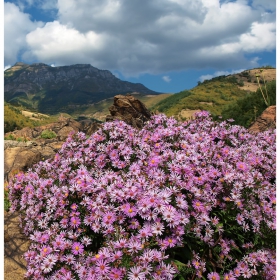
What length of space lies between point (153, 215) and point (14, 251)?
2.88m

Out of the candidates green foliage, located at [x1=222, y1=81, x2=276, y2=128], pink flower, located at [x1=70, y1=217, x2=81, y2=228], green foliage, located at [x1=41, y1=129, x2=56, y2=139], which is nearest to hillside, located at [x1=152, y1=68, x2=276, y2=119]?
green foliage, located at [x1=222, y1=81, x2=276, y2=128]

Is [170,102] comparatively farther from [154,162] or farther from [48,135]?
[154,162]

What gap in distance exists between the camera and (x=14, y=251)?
15.0 ft

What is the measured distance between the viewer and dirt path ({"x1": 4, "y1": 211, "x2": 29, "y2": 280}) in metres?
4.19

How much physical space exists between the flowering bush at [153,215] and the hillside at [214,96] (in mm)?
26676

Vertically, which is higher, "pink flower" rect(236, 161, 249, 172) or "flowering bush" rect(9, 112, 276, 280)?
"pink flower" rect(236, 161, 249, 172)

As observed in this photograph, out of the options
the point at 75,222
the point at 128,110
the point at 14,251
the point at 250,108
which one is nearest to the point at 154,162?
the point at 75,222

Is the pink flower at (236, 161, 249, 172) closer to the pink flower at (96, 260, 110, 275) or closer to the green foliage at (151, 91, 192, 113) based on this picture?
the pink flower at (96, 260, 110, 275)

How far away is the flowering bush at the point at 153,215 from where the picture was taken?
2.74 m

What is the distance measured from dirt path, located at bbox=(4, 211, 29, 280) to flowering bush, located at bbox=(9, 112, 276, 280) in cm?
78

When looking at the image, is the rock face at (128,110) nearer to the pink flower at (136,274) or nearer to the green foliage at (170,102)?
the pink flower at (136,274)

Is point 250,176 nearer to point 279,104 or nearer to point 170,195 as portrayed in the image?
point 279,104

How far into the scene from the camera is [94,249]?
11.0 feet

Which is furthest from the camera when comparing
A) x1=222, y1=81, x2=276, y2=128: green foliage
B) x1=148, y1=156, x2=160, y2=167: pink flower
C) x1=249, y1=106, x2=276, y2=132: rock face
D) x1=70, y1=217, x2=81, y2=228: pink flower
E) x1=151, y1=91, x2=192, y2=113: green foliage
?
x1=151, y1=91, x2=192, y2=113: green foliage
